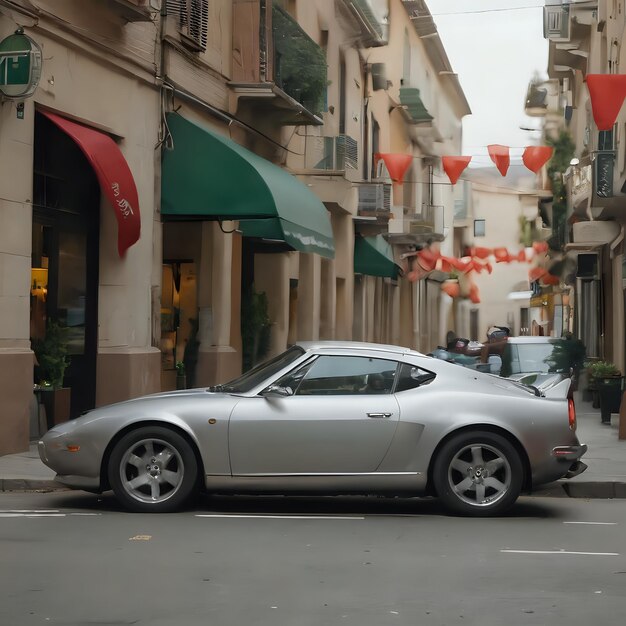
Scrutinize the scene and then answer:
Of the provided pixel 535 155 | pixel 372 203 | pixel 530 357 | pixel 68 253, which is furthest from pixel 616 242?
pixel 68 253

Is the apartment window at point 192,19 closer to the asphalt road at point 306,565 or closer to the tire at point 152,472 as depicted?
the asphalt road at point 306,565

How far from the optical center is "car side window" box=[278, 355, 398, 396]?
10.6 metres

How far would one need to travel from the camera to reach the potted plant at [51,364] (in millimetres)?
16062

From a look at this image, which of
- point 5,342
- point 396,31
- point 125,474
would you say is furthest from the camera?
point 396,31

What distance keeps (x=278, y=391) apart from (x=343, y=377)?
561 millimetres

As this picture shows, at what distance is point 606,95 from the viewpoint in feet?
65.8

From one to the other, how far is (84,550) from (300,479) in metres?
2.34

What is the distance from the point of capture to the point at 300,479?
1041 cm

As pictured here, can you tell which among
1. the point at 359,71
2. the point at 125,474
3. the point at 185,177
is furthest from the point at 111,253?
the point at 359,71

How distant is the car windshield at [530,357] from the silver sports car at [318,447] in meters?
10.4

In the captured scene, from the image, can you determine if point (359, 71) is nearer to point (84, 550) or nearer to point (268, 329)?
point (268, 329)

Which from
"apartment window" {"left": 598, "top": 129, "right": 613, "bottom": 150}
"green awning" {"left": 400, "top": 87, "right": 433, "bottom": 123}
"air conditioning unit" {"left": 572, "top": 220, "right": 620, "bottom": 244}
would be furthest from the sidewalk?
"green awning" {"left": 400, "top": 87, "right": 433, "bottom": 123}

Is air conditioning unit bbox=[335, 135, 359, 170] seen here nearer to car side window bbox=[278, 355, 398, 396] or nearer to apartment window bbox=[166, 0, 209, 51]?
apartment window bbox=[166, 0, 209, 51]

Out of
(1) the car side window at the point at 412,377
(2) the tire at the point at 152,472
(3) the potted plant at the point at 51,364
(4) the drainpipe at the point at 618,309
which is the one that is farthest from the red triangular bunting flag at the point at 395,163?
(2) the tire at the point at 152,472
